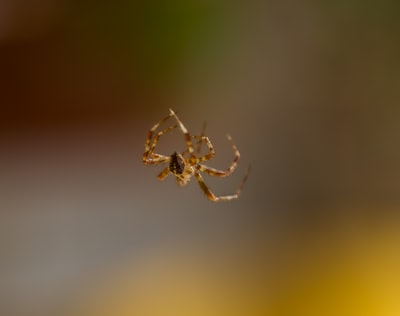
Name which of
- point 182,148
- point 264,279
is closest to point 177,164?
point 264,279

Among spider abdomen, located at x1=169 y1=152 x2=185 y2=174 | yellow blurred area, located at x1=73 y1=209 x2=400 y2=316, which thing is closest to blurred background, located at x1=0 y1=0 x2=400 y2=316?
yellow blurred area, located at x1=73 y1=209 x2=400 y2=316

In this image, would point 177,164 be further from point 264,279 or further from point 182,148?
point 182,148

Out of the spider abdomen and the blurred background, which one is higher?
the blurred background

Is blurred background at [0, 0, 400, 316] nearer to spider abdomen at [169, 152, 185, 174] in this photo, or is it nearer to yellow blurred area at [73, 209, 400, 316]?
yellow blurred area at [73, 209, 400, 316]

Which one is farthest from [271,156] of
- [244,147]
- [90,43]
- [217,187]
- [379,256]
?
[90,43]

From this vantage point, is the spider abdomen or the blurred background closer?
the spider abdomen

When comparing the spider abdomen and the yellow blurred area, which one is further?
the yellow blurred area

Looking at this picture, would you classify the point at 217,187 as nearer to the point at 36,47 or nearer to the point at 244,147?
the point at 244,147
